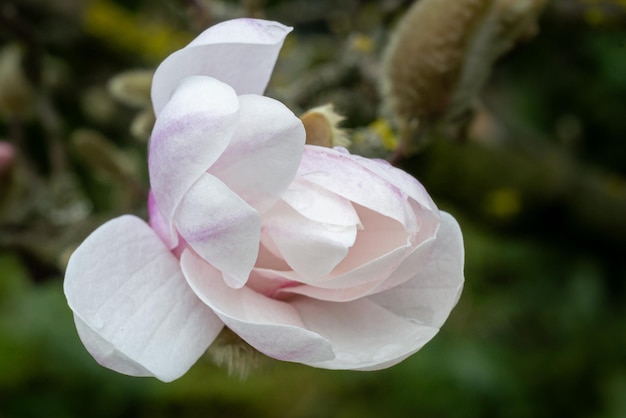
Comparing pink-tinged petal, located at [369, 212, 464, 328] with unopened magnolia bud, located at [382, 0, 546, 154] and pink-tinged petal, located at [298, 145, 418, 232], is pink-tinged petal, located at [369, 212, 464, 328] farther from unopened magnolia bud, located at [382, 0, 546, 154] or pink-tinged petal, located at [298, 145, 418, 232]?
unopened magnolia bud, located at [382, 0, 546, 154]

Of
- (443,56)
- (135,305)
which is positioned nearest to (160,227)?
(135,305)

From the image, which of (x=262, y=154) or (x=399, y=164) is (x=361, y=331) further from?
(x=399, y=164)

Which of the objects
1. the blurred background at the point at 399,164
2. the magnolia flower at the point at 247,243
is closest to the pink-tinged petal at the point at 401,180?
the magnolia flower at the point at 247,243

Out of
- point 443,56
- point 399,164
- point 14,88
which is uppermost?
point 443,56

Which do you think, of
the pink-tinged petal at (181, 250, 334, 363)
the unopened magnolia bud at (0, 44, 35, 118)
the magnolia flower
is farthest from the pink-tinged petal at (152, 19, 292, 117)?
the unopened magnolia bud at (0, 44, 35, 118)

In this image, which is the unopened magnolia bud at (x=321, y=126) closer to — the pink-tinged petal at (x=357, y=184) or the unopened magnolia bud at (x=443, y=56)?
the pink-tinged petal at (x=357, y=184)

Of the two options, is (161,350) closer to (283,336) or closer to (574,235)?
(283,336)
